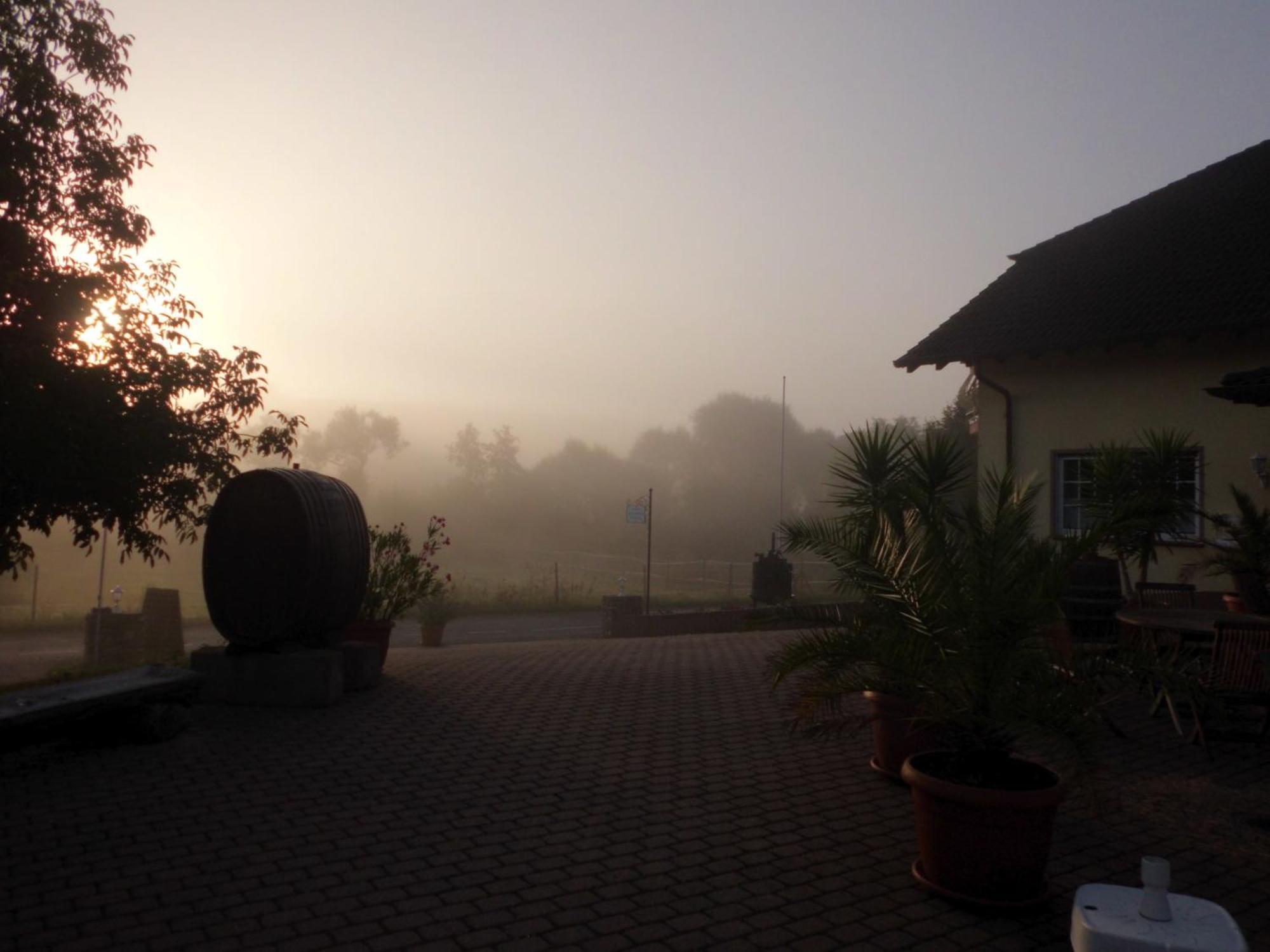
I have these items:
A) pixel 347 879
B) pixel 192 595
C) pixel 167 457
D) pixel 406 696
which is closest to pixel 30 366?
pixel 167 457

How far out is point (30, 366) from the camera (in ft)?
24.8

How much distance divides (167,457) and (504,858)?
5.65m

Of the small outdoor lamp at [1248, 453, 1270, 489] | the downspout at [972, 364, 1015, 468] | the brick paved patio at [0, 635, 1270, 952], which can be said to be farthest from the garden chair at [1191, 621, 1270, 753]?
the downspout at [972, 364, 1015, 468]

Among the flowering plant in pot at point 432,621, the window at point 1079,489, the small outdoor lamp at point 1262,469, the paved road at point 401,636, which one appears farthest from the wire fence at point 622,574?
the small outdoor lamp at point 1262,469

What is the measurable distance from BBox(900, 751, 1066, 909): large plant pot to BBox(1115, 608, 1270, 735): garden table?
3.22 meters

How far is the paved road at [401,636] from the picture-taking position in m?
19.5

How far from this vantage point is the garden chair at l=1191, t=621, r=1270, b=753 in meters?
6.82

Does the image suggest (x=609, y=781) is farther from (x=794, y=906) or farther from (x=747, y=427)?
(x=747, y=427)

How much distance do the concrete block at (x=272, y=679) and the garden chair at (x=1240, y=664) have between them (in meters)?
6.62

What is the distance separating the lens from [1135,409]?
45.3ft

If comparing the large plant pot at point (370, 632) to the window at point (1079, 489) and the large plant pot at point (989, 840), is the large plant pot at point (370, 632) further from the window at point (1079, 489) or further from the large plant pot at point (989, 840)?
the window at point (1079, 489)

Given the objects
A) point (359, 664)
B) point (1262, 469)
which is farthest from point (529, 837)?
point (1262, 469)

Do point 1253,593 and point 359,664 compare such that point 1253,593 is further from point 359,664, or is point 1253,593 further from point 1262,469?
point 359,664

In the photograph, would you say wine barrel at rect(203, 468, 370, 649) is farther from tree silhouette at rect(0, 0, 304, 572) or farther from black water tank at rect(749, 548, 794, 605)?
black water tank at rect(749, 548, 794, 605)
